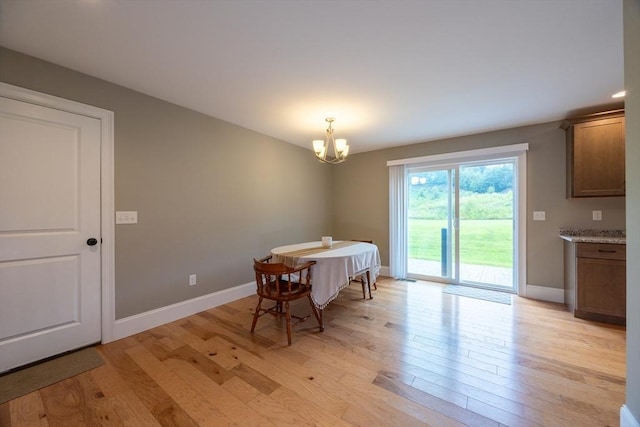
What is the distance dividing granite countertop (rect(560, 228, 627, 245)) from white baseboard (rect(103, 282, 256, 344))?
4078mm

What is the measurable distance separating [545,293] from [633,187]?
282 centimetres

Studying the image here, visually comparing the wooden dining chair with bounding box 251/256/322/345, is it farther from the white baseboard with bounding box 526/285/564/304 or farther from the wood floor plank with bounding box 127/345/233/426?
the white baseboard with bounding box 526/285/564/304

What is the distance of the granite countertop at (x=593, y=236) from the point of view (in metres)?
2.60

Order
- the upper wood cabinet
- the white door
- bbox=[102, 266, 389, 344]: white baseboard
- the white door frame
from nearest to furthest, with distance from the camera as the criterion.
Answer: the white door → the white door frame → bbox=[102, 266, 389, 344]: white baseboard → the upper wood cabinet

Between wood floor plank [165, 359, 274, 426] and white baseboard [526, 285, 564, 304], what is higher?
white baseboard [526, 285, 564, 304]

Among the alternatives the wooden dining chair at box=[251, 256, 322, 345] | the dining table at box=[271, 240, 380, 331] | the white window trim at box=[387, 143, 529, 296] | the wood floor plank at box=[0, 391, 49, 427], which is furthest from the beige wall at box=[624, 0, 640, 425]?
the wood floor plank at box=[0, 391, 49, 427]

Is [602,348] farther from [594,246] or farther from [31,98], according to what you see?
[31,98]

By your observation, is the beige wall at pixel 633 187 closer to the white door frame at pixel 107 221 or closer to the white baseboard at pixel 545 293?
the white baseboard at pixel 545 293

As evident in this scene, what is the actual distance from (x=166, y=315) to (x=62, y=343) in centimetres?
78

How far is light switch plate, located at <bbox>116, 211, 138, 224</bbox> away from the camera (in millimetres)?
2345

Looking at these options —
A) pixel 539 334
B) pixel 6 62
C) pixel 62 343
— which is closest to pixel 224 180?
pixel 6 62

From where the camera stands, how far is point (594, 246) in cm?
264

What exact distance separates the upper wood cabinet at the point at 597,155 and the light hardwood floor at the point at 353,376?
1.52 meters

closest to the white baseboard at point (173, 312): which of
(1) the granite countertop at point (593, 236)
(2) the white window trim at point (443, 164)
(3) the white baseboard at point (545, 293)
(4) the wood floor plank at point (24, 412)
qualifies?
(4) the wood floor plank at point (24, 412)
